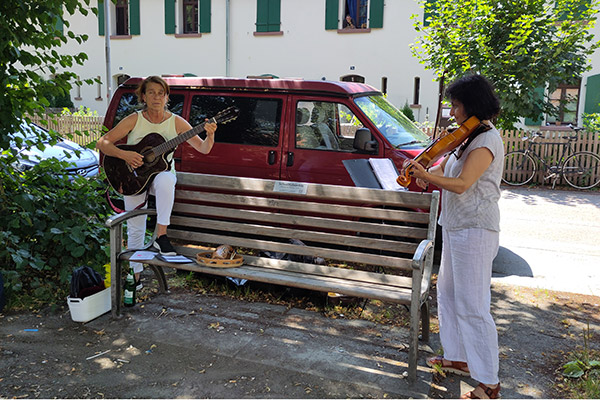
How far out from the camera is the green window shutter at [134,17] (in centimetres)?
2341

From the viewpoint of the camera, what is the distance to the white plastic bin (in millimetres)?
4297

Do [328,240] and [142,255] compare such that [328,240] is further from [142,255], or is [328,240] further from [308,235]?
[142,255]

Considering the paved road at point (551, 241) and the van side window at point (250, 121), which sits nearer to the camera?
the paved road at point (551, 241)

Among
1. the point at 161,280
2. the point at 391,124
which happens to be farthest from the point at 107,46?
the point at 161,280

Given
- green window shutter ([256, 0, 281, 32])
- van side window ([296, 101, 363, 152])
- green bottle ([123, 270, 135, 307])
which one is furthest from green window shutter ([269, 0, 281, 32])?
green bottle ([123, 270, 135, 307])

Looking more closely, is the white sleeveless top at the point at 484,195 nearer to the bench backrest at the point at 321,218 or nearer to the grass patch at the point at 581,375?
the bench backrest at the point at 321,218

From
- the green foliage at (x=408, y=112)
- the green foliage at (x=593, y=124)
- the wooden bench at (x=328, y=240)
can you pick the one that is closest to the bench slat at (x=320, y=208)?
the wooden bench at (x=328, y=240)

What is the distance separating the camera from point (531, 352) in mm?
4113

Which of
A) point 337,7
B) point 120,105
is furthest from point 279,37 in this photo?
point 120,105

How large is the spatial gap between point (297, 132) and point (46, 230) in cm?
280

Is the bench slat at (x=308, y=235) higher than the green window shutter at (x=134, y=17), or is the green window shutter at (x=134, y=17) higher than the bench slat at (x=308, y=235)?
the green window shutter at (x=134, y=17)

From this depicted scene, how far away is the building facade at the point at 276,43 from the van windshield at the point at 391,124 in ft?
43.6

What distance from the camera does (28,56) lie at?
16.2 feet

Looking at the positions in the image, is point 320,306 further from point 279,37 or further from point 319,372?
point 279,37
